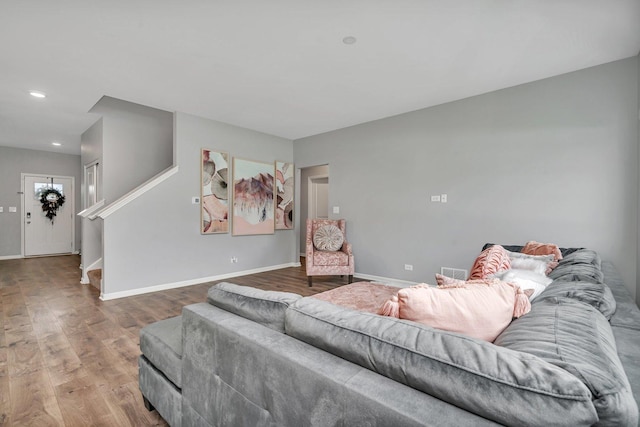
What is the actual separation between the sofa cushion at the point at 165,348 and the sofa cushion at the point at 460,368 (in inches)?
30.5

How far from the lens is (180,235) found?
15.0 feet

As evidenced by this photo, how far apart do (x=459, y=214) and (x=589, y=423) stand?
3701 mm

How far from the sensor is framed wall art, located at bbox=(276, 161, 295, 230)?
5.86 meters

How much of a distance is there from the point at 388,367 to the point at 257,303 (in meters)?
0.62

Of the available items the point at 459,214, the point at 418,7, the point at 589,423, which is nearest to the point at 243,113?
the point at 418,7

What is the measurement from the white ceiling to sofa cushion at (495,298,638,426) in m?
2.17

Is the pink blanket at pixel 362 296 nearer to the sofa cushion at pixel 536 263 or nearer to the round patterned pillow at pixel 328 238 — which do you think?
the sofa cushion at pixel 536 263

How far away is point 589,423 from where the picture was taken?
1.82 ft

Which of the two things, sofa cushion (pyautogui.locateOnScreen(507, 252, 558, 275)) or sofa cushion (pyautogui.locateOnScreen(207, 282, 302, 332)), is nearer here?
sofa cushion (pyautogui.locateOnScreen(207, 282, 302, 332))

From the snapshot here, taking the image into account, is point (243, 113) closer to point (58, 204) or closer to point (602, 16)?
point (602, 16)

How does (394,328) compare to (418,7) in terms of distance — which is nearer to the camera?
(394,328)

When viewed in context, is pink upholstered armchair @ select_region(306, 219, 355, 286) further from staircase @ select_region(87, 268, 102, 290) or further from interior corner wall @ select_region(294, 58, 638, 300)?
staircase @ select_region(87, 268, 102, 290)

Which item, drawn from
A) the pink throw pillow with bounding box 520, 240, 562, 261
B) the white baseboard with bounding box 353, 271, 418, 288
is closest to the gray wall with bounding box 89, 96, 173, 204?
the white baseboard with bounding box 353, 271, 418, 288

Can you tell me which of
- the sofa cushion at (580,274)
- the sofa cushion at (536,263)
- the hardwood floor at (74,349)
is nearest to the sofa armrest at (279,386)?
the hardwood floor at (74,349)
